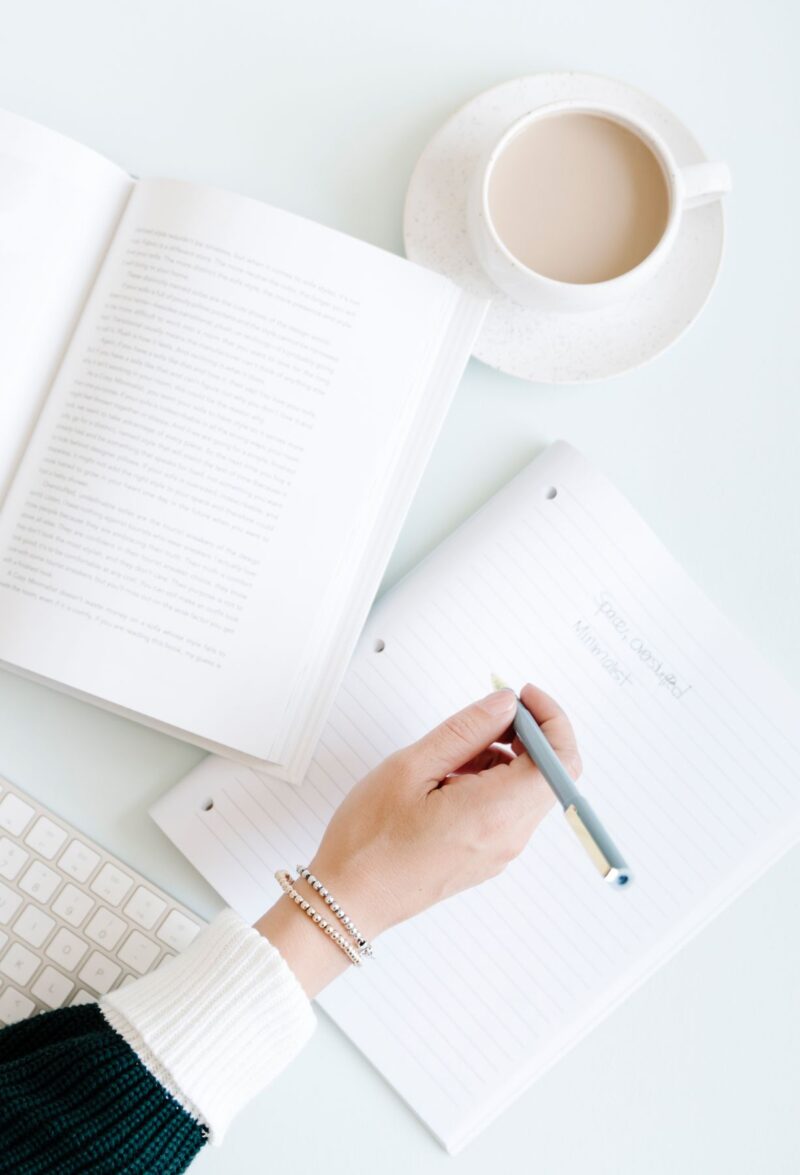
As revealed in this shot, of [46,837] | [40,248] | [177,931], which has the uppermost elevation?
[40,248]

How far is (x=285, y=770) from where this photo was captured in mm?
711

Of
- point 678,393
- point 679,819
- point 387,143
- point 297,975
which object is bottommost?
point 679,819

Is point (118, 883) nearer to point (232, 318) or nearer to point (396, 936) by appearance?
point (396, 936)

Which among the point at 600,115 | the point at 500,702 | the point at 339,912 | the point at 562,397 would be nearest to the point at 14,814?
the point at 339,912

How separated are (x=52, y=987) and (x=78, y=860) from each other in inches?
3.3

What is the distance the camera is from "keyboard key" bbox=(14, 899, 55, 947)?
705 millimetres

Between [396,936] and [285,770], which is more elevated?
[285,770]

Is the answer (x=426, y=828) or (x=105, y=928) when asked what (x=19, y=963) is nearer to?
(x=105, y=928)

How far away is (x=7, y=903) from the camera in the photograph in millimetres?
707

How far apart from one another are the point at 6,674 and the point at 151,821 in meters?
0.15

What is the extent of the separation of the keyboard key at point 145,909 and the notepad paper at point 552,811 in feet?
0.14

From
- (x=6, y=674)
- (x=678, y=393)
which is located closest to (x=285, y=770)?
(x=6, y=674)

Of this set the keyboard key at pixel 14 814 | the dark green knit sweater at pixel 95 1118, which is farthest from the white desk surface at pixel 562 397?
the dark green knit sweater at pixel 95 1118

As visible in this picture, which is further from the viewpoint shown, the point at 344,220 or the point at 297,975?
the point at 344,220
